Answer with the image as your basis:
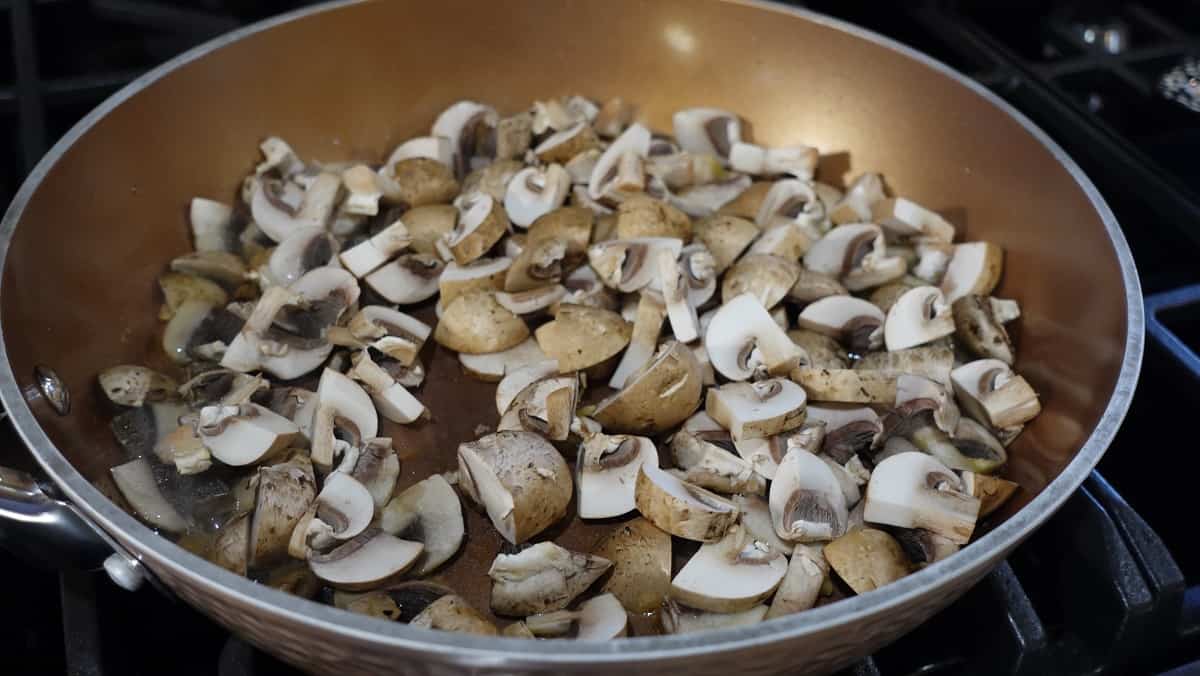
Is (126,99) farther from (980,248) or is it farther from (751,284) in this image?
(980,248)

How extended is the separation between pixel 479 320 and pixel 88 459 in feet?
1.42

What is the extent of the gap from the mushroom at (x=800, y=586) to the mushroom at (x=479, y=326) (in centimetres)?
44

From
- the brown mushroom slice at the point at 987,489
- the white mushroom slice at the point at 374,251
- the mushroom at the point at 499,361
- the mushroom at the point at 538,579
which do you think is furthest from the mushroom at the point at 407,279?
the brown mushroom slice at the point at 987,489

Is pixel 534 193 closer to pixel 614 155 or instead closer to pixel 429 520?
pixel 614 155

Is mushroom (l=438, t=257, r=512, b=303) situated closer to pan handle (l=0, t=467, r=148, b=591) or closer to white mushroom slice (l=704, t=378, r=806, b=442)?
white mushroom slice (l=704, t=378, r=806, b=442)

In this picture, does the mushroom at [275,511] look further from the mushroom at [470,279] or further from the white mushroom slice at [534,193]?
the white mushroom slice at [534,193]

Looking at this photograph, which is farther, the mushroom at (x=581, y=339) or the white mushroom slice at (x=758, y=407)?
the mushroom at (x=581, y=339)

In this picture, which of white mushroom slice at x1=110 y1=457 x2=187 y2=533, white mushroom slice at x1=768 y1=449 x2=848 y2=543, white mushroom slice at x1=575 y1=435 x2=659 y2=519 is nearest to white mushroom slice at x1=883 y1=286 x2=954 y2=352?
white mushroom slice at x1=768 y1=449 x2=848 y2=543

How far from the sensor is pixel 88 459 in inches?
40.4

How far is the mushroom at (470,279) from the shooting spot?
1.22 metres

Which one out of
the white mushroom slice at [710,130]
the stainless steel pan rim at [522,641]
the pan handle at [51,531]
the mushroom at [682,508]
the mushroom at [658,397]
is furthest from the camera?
the white mushroom slice at [710,130]

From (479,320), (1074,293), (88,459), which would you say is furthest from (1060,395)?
(88,459)

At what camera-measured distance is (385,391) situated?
1.11 metres

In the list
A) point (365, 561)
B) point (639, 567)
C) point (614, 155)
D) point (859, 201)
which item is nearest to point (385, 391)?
point (365, 561)
